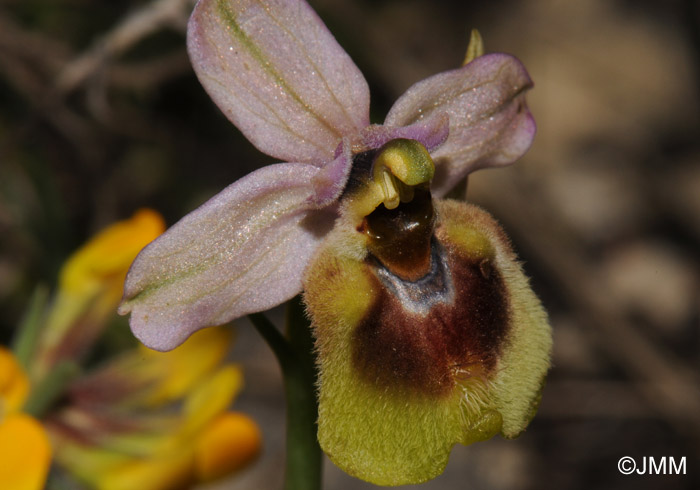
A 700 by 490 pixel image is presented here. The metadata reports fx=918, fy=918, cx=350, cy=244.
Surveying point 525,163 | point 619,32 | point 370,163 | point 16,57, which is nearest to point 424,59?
point 525,163

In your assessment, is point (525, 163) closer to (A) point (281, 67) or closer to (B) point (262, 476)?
(B) point (262, 476)

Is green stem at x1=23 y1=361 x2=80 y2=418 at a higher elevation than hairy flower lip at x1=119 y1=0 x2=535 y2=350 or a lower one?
lower

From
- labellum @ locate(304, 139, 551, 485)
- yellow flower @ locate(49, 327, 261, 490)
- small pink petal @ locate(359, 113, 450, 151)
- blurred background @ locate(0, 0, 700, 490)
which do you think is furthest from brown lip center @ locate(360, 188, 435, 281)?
blurred background @ locate(0, 0, 700, 490)

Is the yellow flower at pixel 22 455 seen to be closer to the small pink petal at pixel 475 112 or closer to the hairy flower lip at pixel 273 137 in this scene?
the hairy flower lip at pixel 273 137

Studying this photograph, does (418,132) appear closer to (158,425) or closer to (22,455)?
(22,455)

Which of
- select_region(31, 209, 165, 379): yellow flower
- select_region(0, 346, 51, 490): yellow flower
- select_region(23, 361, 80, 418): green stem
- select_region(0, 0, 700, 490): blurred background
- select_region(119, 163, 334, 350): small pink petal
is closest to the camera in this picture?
select_region(119, 163, 334, 350): small pink petal

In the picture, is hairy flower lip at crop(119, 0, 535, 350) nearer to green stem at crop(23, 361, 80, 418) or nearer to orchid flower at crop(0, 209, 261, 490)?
orchid flower at crop(0, 209, 261, 490)

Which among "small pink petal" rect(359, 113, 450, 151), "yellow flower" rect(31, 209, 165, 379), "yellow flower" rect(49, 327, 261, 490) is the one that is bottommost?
"yellow flower" rect(49, 327, 261, 490)
